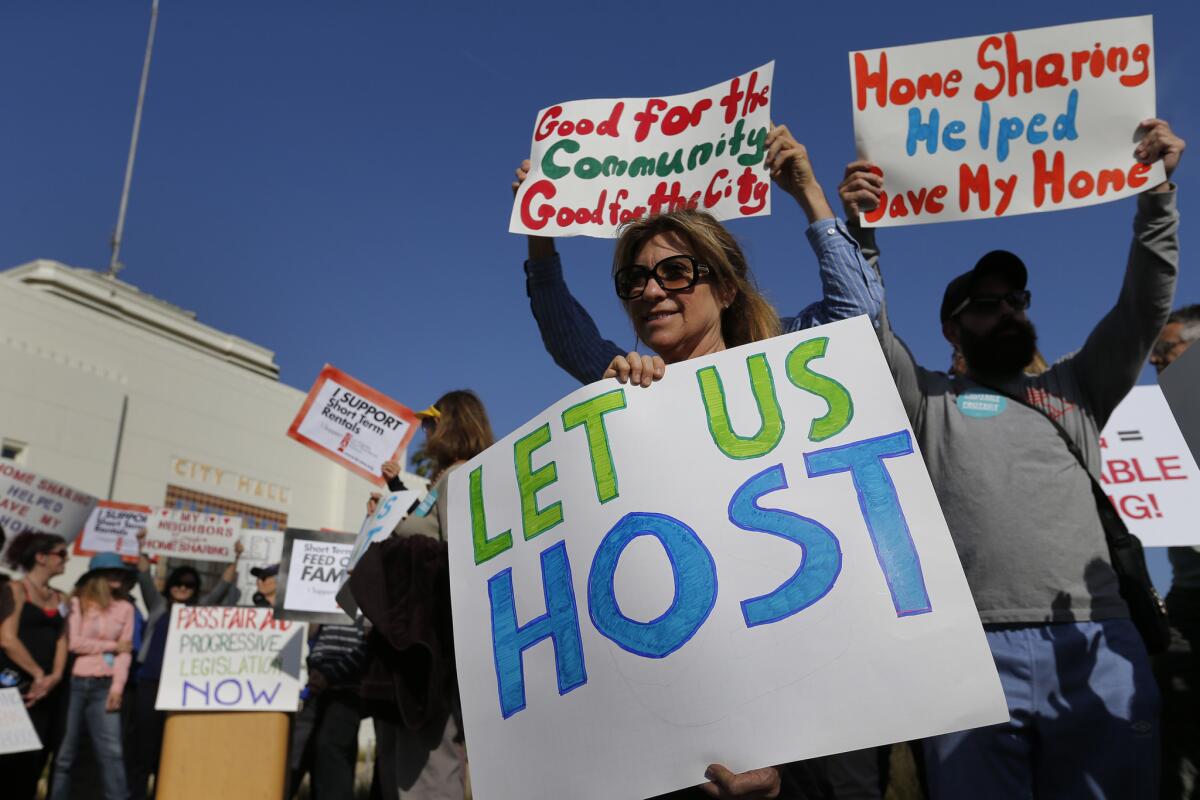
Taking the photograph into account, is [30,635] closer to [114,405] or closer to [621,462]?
[621,462]

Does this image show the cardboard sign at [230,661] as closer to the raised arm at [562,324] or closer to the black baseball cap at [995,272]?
the raised arm at [562,324]

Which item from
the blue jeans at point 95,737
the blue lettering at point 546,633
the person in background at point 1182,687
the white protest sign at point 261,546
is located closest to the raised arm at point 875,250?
the blue lettering at point 546,633

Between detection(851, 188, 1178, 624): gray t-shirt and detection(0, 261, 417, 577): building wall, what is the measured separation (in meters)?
17.9

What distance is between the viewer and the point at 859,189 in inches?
104

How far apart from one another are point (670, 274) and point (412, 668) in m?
1.70

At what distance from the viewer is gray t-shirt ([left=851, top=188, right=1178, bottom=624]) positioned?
2324 millimetres

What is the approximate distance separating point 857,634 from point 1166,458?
4158mm

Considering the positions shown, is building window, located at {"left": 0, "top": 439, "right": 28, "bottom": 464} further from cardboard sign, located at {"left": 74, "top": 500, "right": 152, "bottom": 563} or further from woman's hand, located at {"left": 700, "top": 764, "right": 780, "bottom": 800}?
woman's hand, located at {"left": 700, "top": 764, "right": 780, "bottom": 800}

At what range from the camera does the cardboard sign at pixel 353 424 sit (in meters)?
6.17

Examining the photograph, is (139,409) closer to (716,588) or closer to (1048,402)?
(1048,402)

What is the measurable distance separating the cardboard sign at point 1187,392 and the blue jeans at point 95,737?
715cm

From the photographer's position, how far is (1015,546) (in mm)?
2354

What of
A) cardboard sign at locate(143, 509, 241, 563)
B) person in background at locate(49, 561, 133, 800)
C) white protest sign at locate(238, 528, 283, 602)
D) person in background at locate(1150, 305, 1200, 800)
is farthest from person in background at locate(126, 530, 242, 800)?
person in background at locate(1150, 305, 1200, 800)

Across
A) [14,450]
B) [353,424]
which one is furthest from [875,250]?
[14,450]
